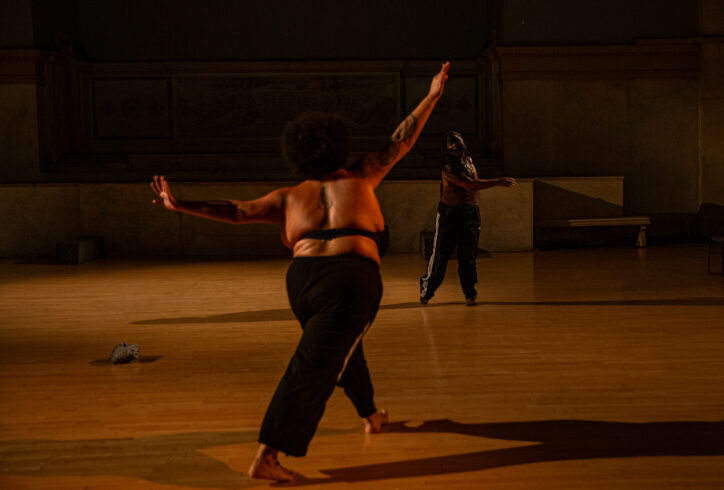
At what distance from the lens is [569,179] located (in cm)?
1381

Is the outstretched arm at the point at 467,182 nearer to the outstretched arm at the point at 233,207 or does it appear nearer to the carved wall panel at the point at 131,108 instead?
the outstretched arm at the point at 233,207

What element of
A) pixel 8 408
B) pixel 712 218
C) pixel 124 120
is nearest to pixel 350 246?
pixel 8 408

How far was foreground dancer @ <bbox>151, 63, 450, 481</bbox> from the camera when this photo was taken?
3611 millimetres

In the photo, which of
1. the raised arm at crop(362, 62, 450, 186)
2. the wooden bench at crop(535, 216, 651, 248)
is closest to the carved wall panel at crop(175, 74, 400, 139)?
the wooden bench at crop(535, 216, 651, 248)

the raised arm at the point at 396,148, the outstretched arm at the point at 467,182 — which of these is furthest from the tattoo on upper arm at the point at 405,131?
the outstretched arm at the point at 467,182

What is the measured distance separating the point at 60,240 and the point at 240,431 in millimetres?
9349

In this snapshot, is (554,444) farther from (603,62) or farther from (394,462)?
(603,62)

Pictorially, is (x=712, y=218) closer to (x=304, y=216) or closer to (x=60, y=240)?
(x=60, y=240)

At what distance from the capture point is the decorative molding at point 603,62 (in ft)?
48.4

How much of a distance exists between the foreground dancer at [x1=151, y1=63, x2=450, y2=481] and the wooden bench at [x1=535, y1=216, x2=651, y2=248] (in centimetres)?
993

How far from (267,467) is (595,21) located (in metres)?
12.8

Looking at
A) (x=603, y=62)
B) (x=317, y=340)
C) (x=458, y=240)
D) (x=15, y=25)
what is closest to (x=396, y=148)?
(x=317, y=340)

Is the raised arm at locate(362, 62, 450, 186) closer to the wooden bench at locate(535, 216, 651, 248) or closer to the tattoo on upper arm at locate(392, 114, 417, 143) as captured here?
the tattoo on upper arm at locate(392, 114, 417, 143)

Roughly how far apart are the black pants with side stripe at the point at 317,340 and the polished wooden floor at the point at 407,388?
0.30 m
